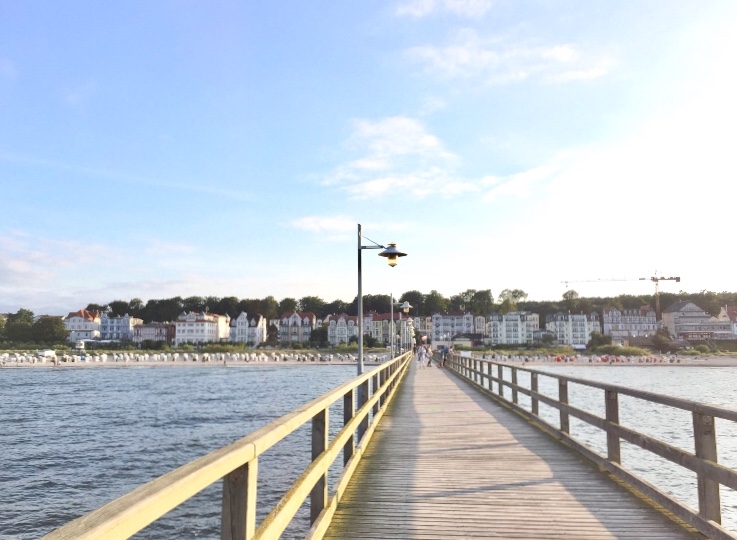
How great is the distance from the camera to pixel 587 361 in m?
98.6

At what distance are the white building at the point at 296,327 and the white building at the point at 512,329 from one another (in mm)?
47031

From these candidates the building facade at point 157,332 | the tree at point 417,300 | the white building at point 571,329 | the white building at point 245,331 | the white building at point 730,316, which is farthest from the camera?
the tree at point 417,300

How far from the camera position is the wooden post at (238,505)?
238 centimetres

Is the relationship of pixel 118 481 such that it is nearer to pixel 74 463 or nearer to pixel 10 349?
pixel 74 463

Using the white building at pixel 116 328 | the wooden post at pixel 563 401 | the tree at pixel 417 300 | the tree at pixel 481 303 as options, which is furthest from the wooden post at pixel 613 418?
the tree at pixel 417 300

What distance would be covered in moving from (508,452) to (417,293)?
616 feet

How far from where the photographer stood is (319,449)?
171 inches

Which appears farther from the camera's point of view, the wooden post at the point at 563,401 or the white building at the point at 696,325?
the white building at the point at 696,325

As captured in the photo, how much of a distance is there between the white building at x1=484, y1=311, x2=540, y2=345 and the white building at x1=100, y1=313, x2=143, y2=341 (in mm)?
95861

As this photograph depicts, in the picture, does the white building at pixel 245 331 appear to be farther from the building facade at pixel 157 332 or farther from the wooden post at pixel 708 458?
the wooden post at pixel 708 458

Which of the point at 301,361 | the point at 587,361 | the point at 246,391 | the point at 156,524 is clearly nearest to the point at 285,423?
the point at 156,524

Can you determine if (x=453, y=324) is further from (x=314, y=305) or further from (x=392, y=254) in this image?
(x=392, y=254)

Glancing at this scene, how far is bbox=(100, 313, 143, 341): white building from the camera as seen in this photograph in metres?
161

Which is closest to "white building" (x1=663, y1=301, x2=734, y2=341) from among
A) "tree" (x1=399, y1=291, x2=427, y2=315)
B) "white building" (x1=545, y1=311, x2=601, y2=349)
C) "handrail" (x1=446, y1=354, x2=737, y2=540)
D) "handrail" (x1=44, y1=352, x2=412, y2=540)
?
"white building" (x1=545, y1=311, x2=601, y2=349)
